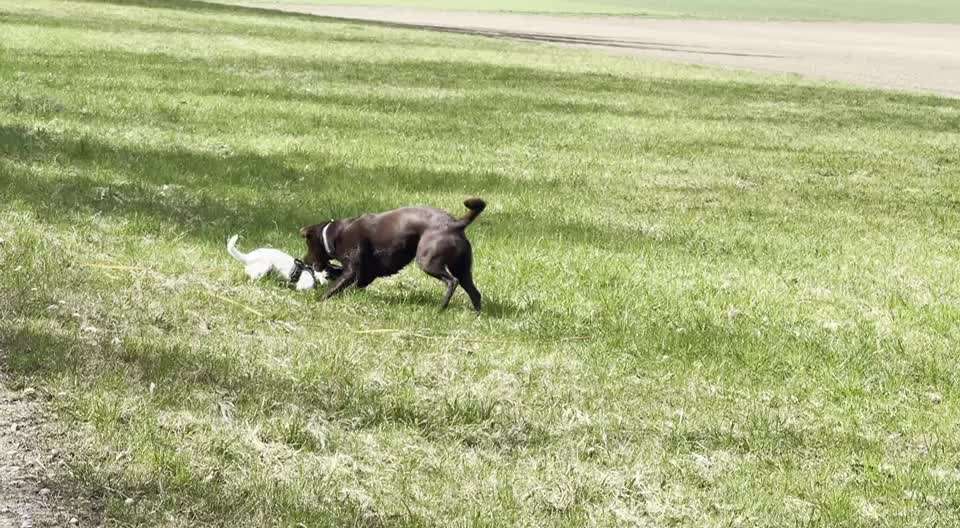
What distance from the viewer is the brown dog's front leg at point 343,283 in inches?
314

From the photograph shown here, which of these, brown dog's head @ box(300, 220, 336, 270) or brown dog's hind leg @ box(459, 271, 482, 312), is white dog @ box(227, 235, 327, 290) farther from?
brown dog's hind leg @ box(459, 271, 482, 312)

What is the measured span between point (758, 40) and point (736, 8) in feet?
109

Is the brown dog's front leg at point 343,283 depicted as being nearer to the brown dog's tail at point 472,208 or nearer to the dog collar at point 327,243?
the dog collar at point 327,243

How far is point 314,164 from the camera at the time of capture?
13.7m

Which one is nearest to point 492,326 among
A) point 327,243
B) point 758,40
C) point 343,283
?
point 343,283

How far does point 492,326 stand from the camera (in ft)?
26.1

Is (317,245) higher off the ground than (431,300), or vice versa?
(317,245)

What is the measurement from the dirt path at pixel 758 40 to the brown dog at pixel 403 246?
23.4 meters

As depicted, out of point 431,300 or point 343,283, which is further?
point 431,300

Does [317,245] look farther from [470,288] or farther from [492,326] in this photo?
[492,326]

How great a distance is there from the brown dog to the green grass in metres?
62.1

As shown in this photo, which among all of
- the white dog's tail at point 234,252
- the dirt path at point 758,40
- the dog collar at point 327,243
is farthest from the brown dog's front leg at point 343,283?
the dirt path at point 758,40

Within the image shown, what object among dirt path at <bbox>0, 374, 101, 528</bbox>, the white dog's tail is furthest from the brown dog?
dirt path at <bbox>0, 374, 101, 528</bbox>

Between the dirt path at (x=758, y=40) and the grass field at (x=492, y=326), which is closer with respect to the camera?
the grass field at (x=492, y=326)
